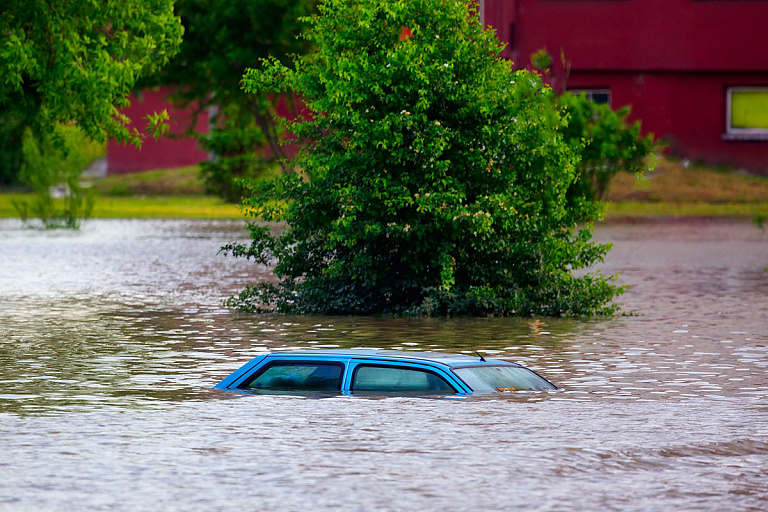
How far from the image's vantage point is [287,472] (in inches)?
409

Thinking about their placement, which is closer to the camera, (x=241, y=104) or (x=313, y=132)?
(x=313, y=132)

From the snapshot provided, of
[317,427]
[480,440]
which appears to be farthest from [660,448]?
[317,427]

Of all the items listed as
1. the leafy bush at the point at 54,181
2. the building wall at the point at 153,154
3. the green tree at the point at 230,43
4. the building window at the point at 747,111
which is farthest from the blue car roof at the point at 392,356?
the building wall at the point at 153,154

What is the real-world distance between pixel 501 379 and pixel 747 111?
40016 mm

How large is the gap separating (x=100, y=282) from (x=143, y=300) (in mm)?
3593

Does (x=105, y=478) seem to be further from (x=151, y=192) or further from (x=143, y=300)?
(x=151, y=192)

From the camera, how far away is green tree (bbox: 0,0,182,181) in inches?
990

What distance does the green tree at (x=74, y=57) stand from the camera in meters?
25.2

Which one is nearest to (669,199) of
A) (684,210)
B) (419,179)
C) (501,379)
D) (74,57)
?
(684,210)

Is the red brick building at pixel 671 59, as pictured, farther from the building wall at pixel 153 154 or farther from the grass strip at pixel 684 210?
the building wall at pixel 153 154

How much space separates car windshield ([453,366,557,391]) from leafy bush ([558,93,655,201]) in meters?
29.9

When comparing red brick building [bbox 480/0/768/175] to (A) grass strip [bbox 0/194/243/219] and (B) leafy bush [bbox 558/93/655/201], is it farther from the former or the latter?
(A) grass strip [bbox 0/194/243/219]

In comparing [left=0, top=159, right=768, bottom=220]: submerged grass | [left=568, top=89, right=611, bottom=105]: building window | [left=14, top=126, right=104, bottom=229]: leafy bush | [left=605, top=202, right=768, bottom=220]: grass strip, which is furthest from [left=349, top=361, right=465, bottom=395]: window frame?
[left=568, top=89, right=611, bottom=105]: building window

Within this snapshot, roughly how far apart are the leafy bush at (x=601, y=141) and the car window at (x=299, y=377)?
1201 inches
